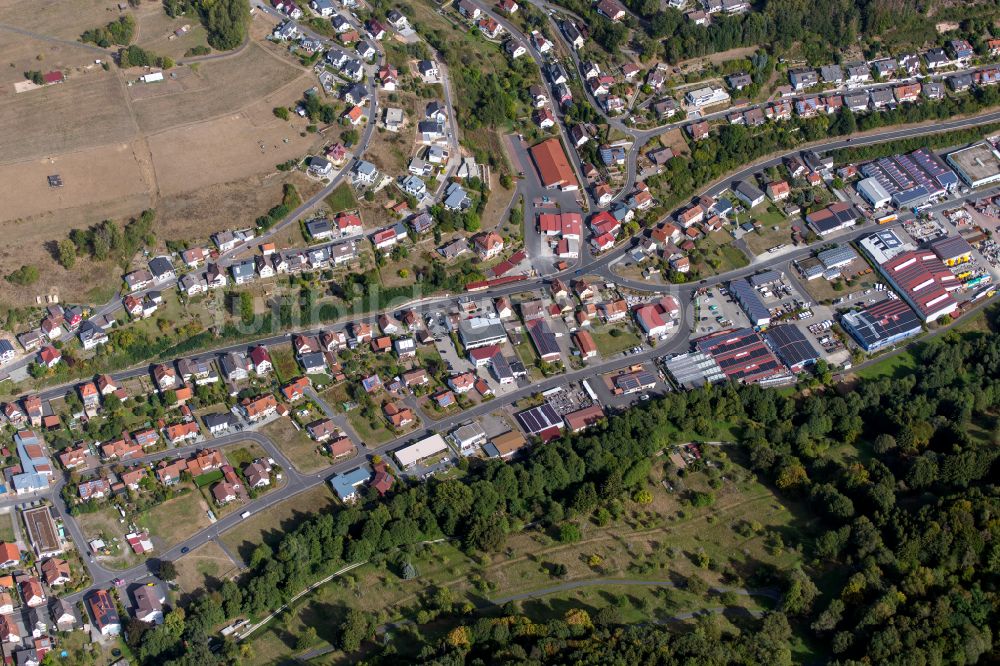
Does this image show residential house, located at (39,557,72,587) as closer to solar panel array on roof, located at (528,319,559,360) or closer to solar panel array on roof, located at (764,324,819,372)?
solar panel array on roof, located at (528,319,559,360)

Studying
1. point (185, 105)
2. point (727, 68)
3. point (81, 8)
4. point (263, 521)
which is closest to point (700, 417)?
point (263, 521)

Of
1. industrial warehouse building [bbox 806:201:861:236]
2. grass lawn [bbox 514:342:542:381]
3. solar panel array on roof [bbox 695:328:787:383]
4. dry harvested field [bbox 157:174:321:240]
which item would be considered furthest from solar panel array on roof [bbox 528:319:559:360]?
industrial warehouse building [bbox 806:201:861:236]

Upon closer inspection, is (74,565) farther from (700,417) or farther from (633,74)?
(633,74)

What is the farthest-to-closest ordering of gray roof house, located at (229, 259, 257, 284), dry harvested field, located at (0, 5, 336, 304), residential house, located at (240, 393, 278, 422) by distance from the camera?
dry harvested field, located at (0, 5, 336, 304), gray roof house, located at (229, 259, 257, 284), residential house, located at (240, 393, 278, 422)

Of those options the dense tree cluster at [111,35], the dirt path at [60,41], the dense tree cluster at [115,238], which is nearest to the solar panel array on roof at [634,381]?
the dense tree cluster at [115,238]

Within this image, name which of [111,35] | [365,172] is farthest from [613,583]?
[111,35]

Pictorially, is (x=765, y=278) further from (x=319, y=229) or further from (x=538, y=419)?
(x=319, y=229)
